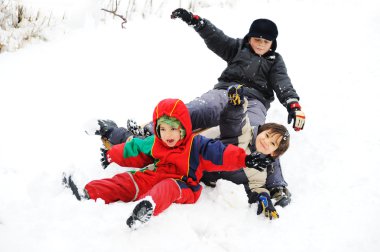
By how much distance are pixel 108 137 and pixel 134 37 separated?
2195 mm

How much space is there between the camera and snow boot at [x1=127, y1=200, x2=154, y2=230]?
2.05 m

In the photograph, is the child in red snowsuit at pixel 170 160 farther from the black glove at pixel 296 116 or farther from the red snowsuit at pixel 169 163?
the black glove at pixel 296 116

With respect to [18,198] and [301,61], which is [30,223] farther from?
[301,61]

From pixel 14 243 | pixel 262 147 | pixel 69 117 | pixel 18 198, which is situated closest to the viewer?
pixel 14 243

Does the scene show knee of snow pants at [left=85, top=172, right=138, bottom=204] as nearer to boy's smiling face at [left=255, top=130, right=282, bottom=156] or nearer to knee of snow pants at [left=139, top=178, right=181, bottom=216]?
knee of snow pants at [left=139, top=178, right=181, bottom=216]

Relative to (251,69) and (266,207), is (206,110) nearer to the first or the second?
(251,69)

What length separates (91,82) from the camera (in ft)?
12.6

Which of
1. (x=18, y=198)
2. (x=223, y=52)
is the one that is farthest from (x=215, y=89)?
(x=18, y=198)

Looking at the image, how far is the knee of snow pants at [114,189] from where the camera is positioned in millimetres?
2348

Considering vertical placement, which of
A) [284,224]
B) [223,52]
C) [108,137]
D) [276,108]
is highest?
[223,52]

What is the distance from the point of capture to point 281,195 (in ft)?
8.91

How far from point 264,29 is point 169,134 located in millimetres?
1488

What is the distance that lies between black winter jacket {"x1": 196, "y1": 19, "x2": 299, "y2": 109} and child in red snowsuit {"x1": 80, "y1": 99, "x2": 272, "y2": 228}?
1.13 m

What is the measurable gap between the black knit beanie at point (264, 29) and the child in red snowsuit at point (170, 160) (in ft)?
4.21
